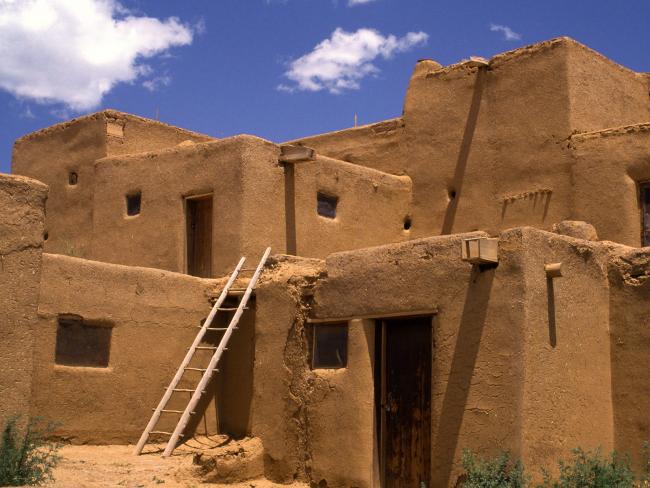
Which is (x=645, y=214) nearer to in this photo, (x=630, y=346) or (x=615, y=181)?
(x=615, y=181)

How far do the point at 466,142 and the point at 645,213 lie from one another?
3.06 meters

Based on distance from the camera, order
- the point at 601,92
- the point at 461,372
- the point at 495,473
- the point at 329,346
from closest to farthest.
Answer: the point at 495,473
the point at 461,372
the point at 329,346
the point at 601,92

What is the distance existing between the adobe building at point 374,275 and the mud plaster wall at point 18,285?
2 centimetres

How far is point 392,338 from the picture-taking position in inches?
401

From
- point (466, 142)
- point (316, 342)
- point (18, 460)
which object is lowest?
point (18, 460)

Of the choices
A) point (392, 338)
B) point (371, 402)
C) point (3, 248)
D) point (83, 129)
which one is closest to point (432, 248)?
point (392, 338)

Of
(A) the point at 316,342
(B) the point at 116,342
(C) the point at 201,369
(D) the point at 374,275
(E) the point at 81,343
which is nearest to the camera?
(D) the point at 374,275

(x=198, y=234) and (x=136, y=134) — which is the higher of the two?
(x=136, y=134)

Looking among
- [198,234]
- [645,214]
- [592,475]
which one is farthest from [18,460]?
[645,214]

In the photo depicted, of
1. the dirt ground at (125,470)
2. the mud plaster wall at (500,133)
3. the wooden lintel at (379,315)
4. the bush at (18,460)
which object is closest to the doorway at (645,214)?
the mud plaster wall at (500,133)

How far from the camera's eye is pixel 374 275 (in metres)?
10.2

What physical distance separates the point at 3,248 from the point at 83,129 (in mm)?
8644

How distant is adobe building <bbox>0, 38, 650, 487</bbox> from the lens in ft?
30.0

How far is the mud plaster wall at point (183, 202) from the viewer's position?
44.8ft
